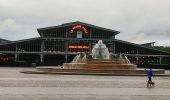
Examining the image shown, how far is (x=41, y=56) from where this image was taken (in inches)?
3757

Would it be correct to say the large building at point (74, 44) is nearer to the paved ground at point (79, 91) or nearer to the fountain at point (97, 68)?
the fountain at point (97, 68)

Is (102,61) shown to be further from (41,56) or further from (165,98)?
(41,56)

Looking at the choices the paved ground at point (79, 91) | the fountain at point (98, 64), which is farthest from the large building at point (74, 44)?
the paved ground at point (79, 91)

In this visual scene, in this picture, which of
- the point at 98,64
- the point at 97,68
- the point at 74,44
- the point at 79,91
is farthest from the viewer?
the point at 74,44

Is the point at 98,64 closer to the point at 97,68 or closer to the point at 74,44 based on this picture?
the point at 97,68

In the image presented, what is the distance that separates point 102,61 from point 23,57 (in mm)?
56880

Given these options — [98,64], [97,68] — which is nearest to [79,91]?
[97,68]

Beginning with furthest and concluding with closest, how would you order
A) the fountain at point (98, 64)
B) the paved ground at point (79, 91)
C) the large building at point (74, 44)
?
the large building at point (74, 44), the fountain at point (98, 64), the paved ground at point (79, 91)

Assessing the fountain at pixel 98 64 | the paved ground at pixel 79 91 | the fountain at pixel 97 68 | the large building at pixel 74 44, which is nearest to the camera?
the paved ground at pixel 79 91

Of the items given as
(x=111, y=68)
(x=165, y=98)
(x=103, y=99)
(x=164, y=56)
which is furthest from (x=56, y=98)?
(x=164, y=56)

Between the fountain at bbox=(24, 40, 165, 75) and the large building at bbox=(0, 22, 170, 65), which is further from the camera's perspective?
the large building at bbox=(0, 22, 170, 65)

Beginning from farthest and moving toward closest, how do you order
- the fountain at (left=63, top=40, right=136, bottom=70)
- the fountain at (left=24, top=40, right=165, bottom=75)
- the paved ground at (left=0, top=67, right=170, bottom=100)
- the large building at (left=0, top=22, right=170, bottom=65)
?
the large building at (left=0, top=22, right=170, bottom=65) < the fountain at (left=63, top=40, right=136, bottom=70) < the fountain at (left=24, top=40, right=165, bottom=75) < the paved ground at (left=0, top=67, right=170, bottom=100)

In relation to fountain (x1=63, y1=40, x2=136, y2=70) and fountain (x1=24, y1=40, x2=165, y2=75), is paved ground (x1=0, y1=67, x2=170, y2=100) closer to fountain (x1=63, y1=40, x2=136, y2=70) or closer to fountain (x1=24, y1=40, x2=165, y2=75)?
fountain (x1=24, y1=40, x2=165, y2=75)

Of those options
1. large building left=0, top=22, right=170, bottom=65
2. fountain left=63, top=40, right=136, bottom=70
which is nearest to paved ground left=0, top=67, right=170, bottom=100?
fountain left=63, top=40, right=136, bottom=70
